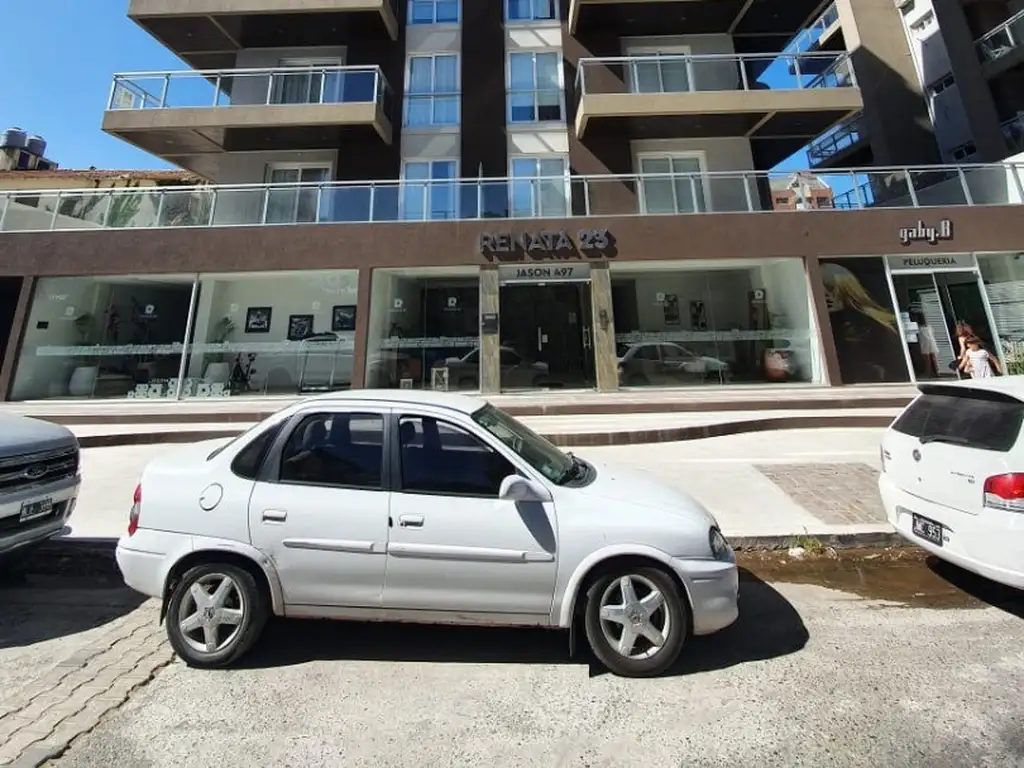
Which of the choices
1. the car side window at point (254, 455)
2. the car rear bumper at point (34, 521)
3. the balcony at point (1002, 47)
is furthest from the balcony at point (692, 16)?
the car rear bumper at point (34, 521)

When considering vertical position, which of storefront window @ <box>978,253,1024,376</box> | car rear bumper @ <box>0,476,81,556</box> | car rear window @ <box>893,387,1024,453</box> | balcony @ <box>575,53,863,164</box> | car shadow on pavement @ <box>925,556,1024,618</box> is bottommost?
car shadow on pavement @ <box>925,556,1024,618</box>

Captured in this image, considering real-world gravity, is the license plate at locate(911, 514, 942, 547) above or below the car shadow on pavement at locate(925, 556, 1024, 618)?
above

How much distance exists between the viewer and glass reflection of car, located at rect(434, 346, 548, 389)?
1331 cm

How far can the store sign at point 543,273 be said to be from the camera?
1348cm

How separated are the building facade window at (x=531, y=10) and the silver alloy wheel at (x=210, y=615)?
19852 mm

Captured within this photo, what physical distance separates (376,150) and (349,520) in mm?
16221

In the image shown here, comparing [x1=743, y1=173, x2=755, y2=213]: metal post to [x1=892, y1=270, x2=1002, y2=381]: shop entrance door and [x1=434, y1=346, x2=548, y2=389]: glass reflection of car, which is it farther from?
[x1=434, y1=346, x2=548, y2=389]: glass reflection of car

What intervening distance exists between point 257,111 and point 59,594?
48.8 ft

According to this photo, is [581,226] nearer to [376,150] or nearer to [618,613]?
[376,150]

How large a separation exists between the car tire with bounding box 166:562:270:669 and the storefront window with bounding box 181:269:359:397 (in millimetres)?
10608

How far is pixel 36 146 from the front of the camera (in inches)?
1267

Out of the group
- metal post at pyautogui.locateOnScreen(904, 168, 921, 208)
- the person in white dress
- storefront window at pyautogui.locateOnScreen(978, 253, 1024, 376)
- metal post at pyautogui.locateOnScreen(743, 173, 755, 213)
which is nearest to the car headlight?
the person in white dress

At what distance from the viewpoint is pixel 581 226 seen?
1346 cm

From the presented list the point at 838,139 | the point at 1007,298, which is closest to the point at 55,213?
the point at 1007,298
